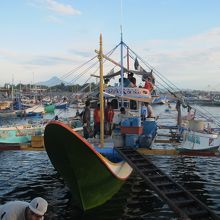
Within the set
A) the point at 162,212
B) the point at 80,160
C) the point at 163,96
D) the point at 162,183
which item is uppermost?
the point at 163,96

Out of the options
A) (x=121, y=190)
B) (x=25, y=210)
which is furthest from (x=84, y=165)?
(x=25, y=210)

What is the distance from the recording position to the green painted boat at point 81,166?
12.0 metres

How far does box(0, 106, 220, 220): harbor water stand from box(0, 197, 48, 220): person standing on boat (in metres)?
7.34

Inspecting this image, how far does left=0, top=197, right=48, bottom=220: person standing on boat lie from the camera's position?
5.68 m

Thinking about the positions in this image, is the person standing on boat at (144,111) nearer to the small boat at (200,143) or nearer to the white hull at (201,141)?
the small boat at (200,143)

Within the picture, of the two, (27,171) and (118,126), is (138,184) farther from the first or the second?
(27,171)

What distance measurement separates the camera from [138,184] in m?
17.4

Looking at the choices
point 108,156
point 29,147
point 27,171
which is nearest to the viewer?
point 108,156

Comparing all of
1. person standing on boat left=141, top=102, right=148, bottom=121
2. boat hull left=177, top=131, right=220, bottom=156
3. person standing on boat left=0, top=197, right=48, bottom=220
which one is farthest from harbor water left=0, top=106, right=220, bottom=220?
person standing on boat left=0, top=197, right=48, bottom=220

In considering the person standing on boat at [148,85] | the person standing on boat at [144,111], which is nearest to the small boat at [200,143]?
the person standing on boat at [144,111]

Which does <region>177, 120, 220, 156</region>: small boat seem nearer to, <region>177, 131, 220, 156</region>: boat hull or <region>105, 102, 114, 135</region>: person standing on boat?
<region>177, 131, 220, 156</region>: boat hull

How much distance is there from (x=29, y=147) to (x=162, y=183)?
754cm

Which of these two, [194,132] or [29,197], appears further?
[194,132]

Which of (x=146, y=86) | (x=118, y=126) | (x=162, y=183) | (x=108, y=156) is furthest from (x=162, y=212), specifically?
(x=146, y=86)
